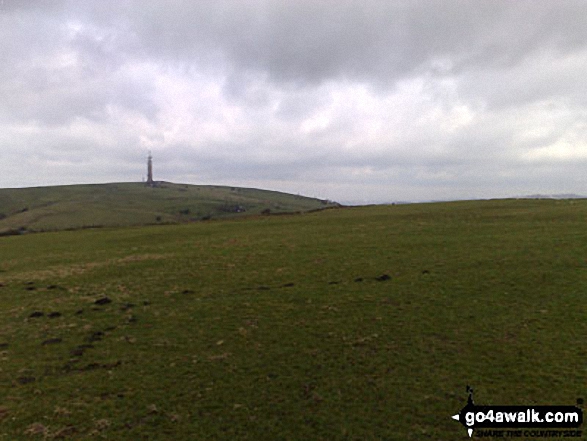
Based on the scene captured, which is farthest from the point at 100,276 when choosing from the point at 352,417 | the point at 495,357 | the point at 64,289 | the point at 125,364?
the point at 495,357

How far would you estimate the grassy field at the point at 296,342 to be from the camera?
12.2 metres

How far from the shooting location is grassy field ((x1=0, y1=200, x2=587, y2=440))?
1223cm

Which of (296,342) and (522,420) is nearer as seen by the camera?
(522,420)

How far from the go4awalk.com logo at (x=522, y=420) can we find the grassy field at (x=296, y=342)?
38 cm

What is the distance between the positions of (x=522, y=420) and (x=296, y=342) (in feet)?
31.2

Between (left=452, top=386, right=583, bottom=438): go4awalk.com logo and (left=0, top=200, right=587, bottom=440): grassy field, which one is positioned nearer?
(left=452, top=386, right=583, bottom=438): go4awalk.com logo

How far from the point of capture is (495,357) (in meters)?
15.0

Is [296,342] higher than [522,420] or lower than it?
higher

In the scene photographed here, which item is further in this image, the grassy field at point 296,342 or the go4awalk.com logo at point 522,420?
the grassy field at point 296,342

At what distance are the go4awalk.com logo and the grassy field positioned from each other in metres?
0.38

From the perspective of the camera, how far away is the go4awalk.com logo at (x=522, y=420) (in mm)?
11117

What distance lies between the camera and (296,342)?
695 inches

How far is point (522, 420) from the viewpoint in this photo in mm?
11648

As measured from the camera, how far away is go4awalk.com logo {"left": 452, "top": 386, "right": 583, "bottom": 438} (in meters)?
11.1
